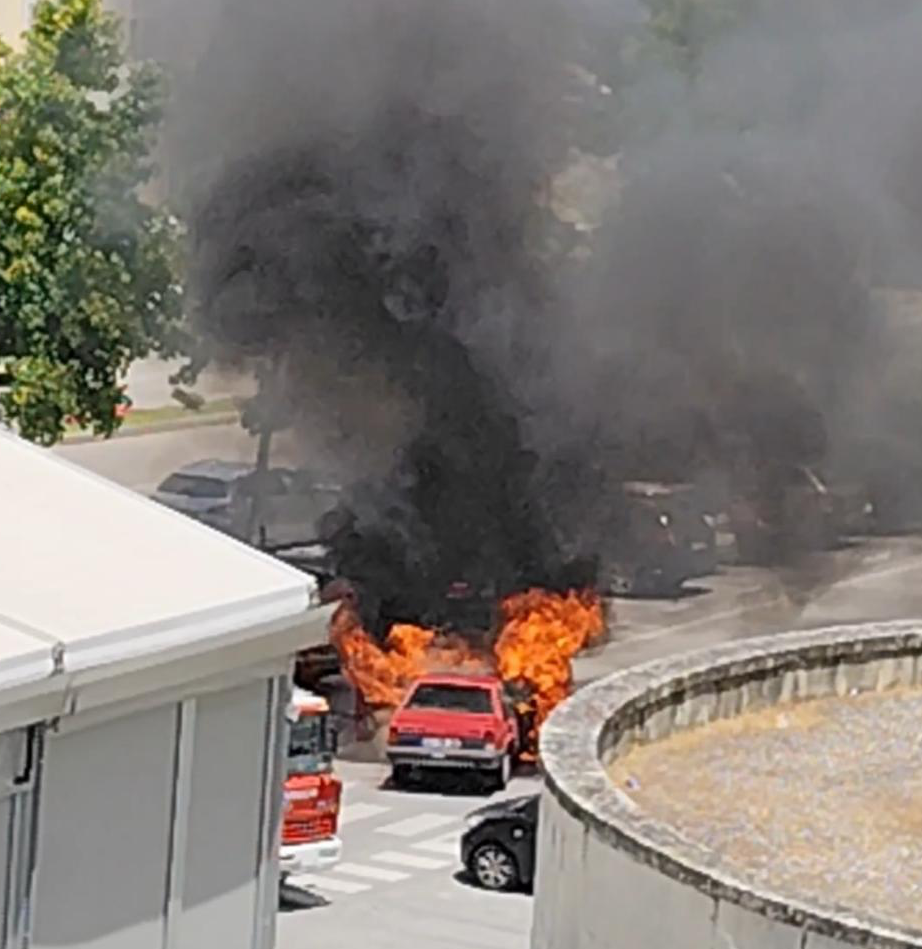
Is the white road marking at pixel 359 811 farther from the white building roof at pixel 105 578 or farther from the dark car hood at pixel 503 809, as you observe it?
the white building roof at pixel 105 578

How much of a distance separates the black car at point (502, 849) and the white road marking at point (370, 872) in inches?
17.8

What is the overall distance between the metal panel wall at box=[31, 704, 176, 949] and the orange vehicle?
8.70 m

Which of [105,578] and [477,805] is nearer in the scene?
[105,578]

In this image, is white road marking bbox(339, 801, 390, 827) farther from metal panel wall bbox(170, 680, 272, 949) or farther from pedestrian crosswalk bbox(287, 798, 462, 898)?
metal panel wall bbox(170, 680, 272, 949)

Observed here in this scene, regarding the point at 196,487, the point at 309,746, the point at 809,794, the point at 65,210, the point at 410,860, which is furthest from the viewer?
the point at 196,487

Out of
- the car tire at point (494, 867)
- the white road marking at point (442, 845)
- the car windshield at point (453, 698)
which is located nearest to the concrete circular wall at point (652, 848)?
the car tire at point (494, 867)

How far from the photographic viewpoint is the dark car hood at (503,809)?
43.9 ft

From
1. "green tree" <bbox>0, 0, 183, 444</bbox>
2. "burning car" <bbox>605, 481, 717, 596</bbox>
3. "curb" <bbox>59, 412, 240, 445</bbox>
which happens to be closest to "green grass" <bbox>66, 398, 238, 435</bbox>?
"curb" <bbox>59, 412, 240, 445</bbox>

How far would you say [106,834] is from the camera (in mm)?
3926

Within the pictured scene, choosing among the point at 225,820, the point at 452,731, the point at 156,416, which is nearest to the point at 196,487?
the point at 156,416

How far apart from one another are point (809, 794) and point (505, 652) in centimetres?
1051

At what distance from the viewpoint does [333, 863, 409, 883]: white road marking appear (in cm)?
1348

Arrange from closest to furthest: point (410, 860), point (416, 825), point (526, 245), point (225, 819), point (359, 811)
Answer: point (225, 819) < point (410, 860) < point (416, 825) < point (359, 811) < point (526, 245)

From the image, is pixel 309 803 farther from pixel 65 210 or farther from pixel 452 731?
pixel 65 210
